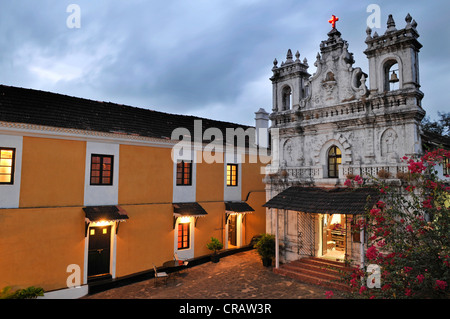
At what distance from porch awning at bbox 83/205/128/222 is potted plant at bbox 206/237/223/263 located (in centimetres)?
513

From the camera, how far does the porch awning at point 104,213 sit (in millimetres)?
11552

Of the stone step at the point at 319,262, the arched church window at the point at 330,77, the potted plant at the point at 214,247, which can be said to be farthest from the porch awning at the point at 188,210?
the arched church window at the point at 330,77

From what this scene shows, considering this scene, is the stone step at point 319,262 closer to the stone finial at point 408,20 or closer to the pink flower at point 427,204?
the pink flower at point 427,204

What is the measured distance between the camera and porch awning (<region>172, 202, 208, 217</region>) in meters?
14.3

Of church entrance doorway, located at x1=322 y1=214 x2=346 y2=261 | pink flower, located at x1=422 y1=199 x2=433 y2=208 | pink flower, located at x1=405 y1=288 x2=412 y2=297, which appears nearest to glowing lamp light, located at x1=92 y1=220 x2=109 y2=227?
church entrance doorway, located at x1=322 y1=214 x2=346 y2=261

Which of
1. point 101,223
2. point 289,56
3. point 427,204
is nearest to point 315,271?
point 427,204

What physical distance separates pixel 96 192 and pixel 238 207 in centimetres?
787

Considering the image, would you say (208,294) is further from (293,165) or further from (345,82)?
(345,82)

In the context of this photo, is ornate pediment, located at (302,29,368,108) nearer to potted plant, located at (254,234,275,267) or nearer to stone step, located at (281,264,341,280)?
potted plant, located at (254,234,275,267)

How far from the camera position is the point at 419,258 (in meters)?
5.39

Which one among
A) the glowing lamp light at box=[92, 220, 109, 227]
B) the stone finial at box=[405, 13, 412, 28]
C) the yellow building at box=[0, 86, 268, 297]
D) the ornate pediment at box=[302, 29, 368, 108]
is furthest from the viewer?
the ornate pediment at box=[302, 29, 368, 108]

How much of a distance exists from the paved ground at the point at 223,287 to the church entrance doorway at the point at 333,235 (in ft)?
9.00
